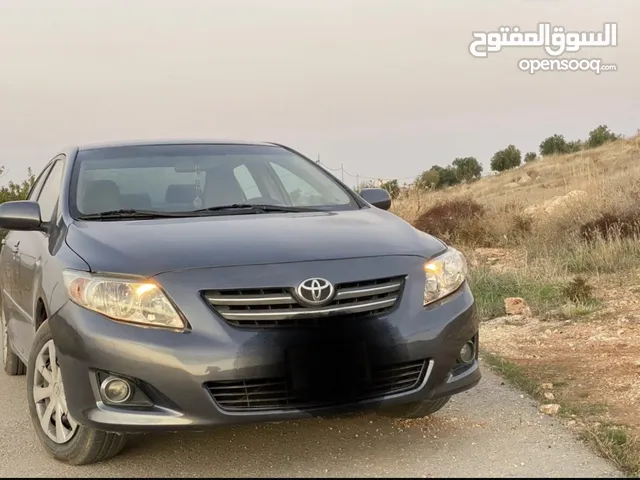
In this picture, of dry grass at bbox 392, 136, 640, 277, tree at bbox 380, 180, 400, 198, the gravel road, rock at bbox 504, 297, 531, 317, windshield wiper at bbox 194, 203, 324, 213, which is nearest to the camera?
the gravel road

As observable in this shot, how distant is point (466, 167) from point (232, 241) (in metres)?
56.9

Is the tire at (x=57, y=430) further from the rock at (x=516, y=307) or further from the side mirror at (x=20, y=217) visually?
the rock at (x=516, y=307)

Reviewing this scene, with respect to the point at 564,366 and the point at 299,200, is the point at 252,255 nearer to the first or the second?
the point at 299,200

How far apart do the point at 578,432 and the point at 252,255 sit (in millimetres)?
1864

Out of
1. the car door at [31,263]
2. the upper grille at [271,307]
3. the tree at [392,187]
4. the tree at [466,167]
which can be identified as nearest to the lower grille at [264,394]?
the upper grille at [271,307]

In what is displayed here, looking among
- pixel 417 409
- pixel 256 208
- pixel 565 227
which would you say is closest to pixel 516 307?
pixel 417 409

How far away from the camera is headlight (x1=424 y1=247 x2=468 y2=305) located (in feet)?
10.7

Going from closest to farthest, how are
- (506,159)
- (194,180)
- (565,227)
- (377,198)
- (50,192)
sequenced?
(194,180) → (50,192) → (377,198) → (565,227) → (506,159)

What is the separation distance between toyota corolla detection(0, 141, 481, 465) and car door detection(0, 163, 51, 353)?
562mm

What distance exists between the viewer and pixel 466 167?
58531mm

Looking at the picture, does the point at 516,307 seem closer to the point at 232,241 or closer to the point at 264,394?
the point at 232,241

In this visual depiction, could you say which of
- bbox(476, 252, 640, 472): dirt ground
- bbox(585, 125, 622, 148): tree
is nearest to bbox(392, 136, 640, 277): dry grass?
bbox(476, 252, 640, 472): dirt ground

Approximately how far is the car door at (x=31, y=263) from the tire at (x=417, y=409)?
1.90 m

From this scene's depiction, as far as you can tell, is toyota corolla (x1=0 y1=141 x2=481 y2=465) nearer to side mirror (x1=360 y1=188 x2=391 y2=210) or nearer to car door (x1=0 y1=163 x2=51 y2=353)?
car door (x1=0 y1=163 x2=51 y2=353)
